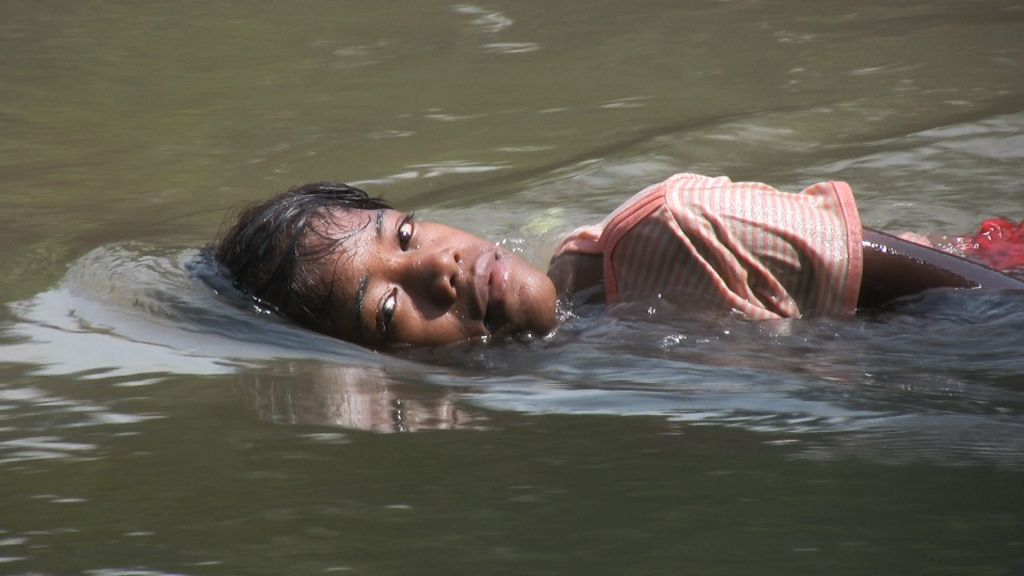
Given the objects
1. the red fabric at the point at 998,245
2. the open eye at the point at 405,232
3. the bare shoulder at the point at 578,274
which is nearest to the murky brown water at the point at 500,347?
the bare shoulder at the point at 578,274

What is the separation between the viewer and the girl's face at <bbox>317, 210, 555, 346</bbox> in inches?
123

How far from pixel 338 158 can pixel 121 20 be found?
225 centimetres

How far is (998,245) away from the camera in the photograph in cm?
363

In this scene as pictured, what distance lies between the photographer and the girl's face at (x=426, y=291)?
3.12 meters

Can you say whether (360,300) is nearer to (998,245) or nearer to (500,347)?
(500,347)

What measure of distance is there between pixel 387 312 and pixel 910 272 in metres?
1.21

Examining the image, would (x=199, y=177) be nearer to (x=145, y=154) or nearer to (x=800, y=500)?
(x=145, y=154)

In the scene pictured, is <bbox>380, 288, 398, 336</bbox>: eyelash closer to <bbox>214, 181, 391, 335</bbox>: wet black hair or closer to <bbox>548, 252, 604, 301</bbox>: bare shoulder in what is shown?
<bbox>214, 181, 391, 335</bbox>: wet black hair

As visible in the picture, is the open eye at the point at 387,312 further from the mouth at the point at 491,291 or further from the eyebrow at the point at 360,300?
the mouth at the point at 491,291

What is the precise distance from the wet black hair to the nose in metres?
0.20

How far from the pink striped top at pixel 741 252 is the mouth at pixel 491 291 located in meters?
0.32

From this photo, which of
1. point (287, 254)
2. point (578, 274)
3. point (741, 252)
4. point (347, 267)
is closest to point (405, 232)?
point (347, 267)

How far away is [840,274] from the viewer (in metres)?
3.21

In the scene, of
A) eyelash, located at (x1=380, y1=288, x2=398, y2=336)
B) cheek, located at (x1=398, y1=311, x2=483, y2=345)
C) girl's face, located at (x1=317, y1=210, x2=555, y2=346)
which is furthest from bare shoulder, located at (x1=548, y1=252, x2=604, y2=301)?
eyelash, located at (x1=380, y1=288, x2=398, y2=336)
